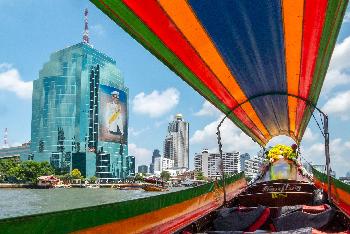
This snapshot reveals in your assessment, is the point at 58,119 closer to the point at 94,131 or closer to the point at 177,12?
the point at 94,131

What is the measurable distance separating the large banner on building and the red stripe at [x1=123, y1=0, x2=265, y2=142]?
165408 millimetres

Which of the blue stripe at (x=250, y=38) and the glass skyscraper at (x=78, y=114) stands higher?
the glass skyscraper at (x=78, y=114)

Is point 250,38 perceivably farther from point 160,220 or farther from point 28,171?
point 28,171

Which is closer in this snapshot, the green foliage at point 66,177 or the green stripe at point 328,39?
the green stripe at point 328,39

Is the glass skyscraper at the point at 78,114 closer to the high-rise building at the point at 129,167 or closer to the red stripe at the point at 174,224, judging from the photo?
the high-rise building at the point at 129,167

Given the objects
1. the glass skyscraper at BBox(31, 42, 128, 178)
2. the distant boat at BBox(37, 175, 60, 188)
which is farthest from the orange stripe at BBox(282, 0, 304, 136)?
the glass skyscraper at BBox(31, 42, 128, 178)

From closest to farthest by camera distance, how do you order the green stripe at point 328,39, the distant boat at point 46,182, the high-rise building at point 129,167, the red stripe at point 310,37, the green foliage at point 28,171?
the green stripe at point 328,39 → the red stripe at point 310,37 → the distant boat at point 46,182 → the green foliage at point 28,171 → the high-rise building at point 129,167

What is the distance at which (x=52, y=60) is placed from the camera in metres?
178

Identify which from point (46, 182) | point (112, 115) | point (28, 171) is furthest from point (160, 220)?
point (112, 115)

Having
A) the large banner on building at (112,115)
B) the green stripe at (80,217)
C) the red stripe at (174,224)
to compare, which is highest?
the large banner on building at (112,115)

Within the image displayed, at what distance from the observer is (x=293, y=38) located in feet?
21.7

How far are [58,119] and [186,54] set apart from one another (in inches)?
6735

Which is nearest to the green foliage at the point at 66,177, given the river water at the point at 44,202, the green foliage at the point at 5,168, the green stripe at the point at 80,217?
the green foliage at the point at 5,168

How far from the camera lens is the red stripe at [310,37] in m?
5.20
